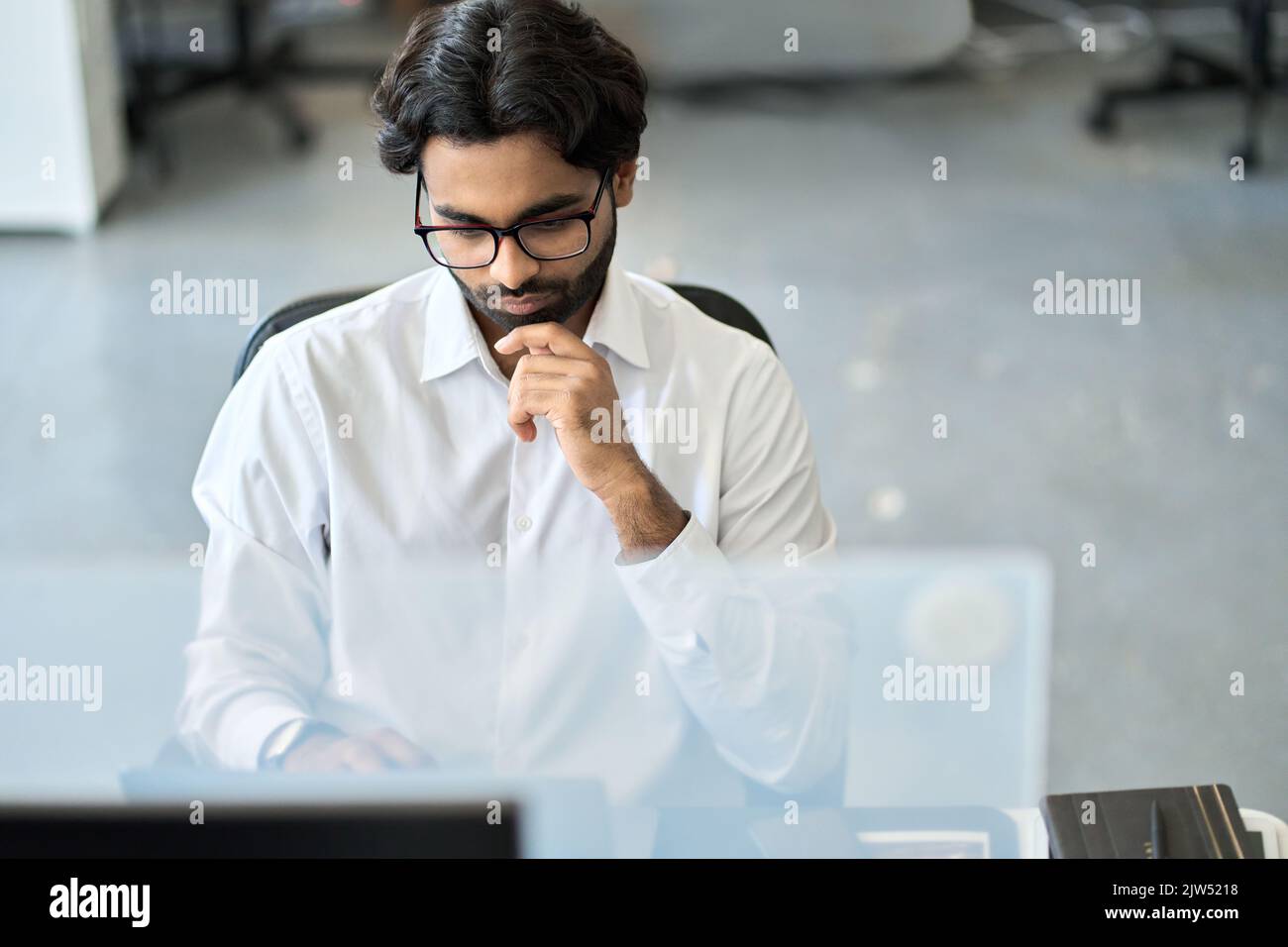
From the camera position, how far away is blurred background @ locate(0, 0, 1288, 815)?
7.13 ft

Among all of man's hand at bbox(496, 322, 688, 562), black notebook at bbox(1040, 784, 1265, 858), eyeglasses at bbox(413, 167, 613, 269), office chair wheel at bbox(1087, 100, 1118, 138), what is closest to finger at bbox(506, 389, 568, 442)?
man's hand at bbox(496, 322, 688, 562)

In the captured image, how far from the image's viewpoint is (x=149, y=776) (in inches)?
29.4

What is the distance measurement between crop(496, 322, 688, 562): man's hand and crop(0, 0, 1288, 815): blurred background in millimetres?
297

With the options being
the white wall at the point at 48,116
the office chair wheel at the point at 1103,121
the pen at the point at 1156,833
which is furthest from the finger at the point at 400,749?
the office chair wheel at the point at 1103,121

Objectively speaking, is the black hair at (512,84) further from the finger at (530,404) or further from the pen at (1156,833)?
the pen at (1156,833)

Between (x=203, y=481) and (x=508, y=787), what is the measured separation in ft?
1.85

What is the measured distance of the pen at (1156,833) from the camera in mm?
764

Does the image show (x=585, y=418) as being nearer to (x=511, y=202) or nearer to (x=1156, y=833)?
(x=511, y=202)

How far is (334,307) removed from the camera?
1.33 m

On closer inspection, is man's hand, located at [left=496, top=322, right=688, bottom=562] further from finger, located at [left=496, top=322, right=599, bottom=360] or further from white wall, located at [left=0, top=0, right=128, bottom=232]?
white wall, located at [left=0, top=0, right=128, bottom=232]

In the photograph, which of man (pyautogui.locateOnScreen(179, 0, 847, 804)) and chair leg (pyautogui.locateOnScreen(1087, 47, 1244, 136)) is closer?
man (pyautogui.locateOnScreen(179, 0, 847, 804))

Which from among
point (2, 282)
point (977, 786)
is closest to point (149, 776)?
point (977, 786)
